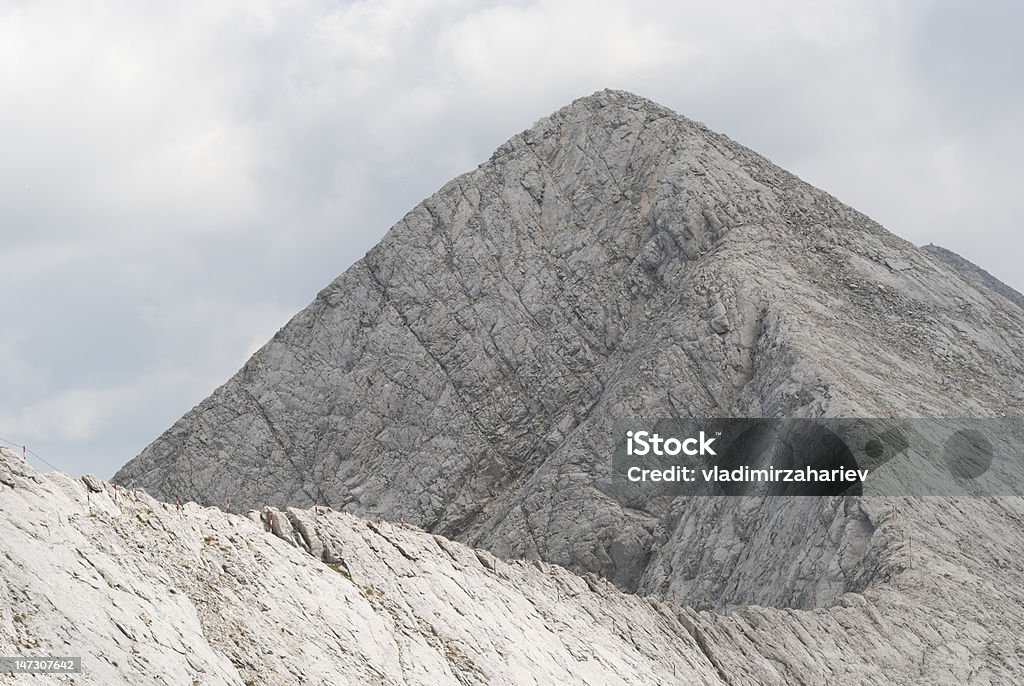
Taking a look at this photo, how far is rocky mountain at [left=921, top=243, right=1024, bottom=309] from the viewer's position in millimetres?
90438

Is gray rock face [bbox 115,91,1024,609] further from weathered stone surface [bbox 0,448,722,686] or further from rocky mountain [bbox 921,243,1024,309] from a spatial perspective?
rocky mountain [bbox 921,243,1024,309]

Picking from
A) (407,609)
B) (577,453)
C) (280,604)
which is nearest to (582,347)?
(577,453)

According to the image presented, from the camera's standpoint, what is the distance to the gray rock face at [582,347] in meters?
50.6

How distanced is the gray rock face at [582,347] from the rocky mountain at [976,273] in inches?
1012

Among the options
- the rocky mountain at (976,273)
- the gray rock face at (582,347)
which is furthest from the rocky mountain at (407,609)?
the rocky mountain at (976,273)

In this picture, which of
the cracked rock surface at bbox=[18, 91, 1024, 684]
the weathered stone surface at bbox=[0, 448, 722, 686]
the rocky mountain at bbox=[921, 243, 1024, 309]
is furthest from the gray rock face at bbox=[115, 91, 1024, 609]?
the rocky mountain at bbox=[921, 243, 1024, 309]

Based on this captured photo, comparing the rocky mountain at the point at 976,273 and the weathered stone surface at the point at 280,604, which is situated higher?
the rocky mountain at the point at 976,273

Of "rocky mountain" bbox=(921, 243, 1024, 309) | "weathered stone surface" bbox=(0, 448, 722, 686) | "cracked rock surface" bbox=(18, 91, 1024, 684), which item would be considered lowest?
"weathered stone surface" bbox=(0, 448, 722, 686)

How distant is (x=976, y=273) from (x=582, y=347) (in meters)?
45.5

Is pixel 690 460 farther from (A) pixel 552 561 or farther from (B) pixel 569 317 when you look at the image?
(B) pixel 569 317

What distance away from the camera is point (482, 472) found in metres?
59.0

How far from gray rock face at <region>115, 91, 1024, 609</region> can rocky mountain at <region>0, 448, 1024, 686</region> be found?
9103 millimetres

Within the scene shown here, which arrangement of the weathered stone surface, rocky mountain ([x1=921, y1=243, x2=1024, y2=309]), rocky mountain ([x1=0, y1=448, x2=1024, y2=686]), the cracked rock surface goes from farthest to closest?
rocky mountain ([x1=921, y1=243, x2=1024, y2=309]) < the cracked rock surface < rocky mountain ([x1=0, y1=448, x2=1024, y2=686]) < the weathered stone surface

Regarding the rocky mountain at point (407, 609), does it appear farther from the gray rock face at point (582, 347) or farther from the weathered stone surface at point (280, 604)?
the gray rock face at point (582, 347)
